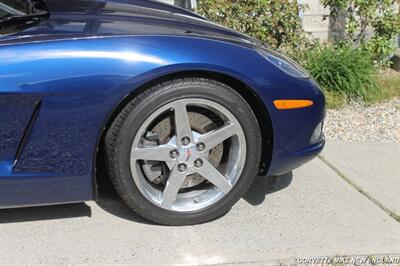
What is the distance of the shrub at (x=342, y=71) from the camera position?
5.48m

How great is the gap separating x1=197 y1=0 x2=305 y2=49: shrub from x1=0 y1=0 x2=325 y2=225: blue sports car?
2.18 metres

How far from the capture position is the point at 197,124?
3.05 metres

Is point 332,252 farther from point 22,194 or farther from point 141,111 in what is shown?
point 22,194

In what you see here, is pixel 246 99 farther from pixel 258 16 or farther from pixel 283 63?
pixel 258 16

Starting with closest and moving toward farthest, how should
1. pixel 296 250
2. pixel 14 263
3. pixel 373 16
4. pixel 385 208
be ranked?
pixel 14 263, pixel 296 250, pixel 385 208, pixel 373 16

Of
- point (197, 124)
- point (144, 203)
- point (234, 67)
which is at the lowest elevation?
point (144, 203)

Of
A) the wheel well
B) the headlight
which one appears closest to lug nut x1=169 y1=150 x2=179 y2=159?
the wheel well

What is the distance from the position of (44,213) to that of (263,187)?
53.9 inches

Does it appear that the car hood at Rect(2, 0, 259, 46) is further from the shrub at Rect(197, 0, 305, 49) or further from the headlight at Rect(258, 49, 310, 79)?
the shrub at Rect(197, 0, 305, 49)

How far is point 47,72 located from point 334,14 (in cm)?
402

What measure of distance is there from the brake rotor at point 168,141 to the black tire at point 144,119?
15 cm

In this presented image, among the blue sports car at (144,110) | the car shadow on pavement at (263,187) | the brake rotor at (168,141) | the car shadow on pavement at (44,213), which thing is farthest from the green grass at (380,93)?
the car shadow on pavement at (44,213)

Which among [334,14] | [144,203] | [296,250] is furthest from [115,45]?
[334,14]

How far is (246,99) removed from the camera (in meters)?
3.07
